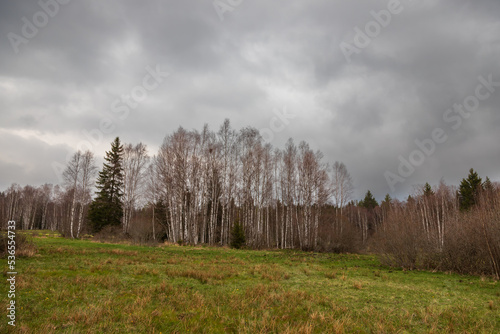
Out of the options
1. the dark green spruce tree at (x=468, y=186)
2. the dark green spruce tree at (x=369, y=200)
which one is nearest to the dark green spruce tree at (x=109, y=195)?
the dark green spruce tree at (x=468, y=186)

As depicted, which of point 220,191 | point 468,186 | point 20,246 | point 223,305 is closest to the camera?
point 223,305

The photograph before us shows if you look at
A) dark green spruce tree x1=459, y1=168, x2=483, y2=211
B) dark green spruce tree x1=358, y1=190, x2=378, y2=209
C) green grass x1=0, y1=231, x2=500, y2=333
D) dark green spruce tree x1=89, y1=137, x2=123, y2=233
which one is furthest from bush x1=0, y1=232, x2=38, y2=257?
dark green spruce tree x1=358, y1=190, x2=378, y2=209

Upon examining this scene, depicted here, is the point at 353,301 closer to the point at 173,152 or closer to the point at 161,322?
the point at 161,322

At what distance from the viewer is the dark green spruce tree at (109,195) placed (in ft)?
123

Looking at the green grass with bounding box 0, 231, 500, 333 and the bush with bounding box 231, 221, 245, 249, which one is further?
the bush with bounding box 231, 221, 245, 249

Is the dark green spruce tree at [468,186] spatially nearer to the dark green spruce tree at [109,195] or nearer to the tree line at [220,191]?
the tree line at [220,191]

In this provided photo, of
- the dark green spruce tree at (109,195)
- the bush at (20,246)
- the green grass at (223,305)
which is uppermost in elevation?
the dark green spruce tree at (109,195)

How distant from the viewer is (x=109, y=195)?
39.6 meters

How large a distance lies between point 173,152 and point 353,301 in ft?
84.9

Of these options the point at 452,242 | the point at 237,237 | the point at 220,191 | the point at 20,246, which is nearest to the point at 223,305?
the point at 20,246

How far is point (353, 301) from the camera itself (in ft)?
24.1

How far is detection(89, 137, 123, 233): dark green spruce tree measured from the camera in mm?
37562

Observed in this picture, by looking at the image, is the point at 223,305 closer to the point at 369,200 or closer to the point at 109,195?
→ the point at 109,195

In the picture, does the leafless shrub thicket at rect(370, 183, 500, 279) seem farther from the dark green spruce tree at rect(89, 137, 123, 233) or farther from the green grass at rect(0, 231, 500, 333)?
the dark green spruce tree at rect(89, 137, 123, 233)
